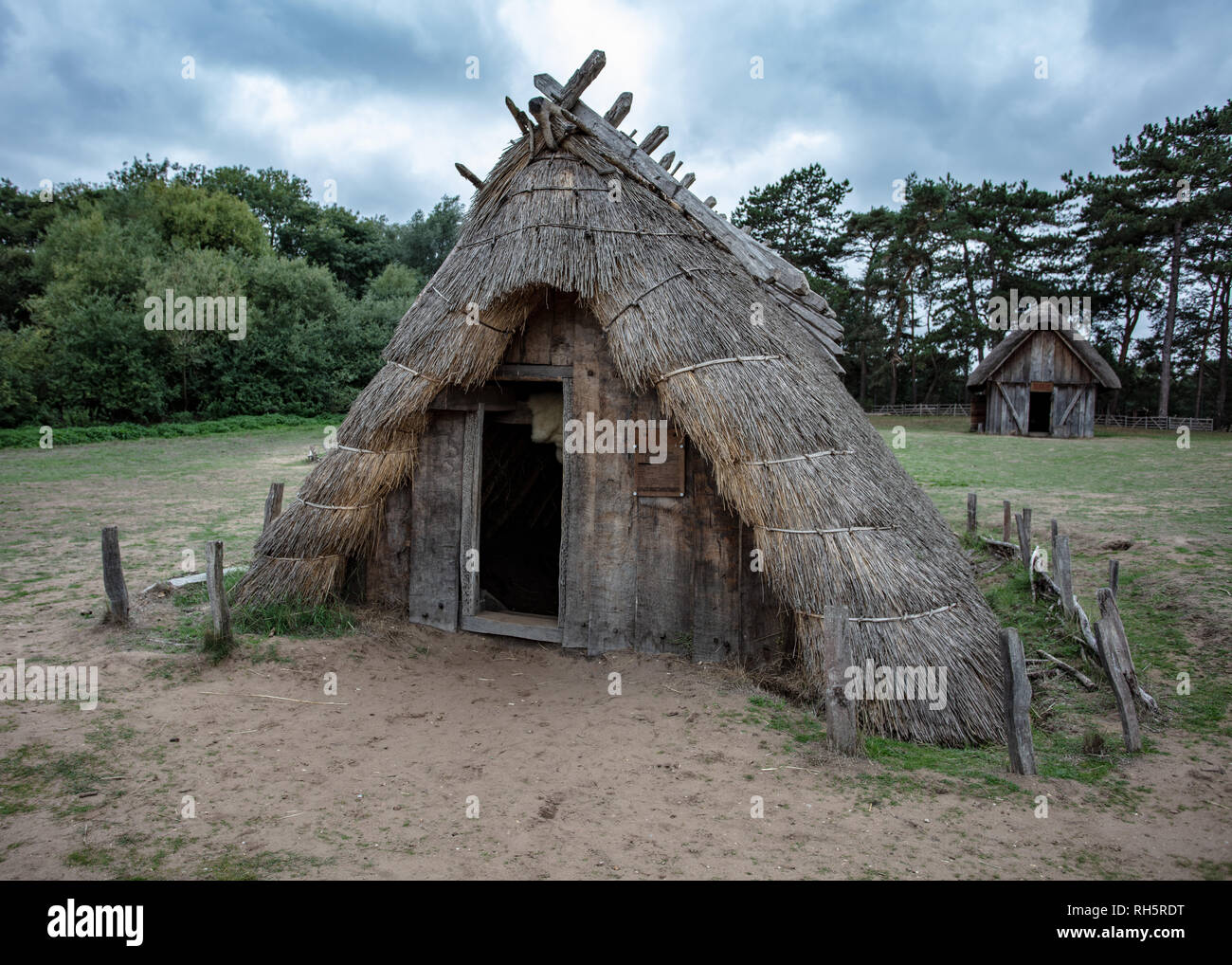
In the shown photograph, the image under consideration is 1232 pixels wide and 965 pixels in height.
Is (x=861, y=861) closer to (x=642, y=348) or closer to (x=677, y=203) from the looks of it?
(x=642, y=348)

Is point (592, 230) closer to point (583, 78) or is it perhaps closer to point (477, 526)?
point (583, 78)

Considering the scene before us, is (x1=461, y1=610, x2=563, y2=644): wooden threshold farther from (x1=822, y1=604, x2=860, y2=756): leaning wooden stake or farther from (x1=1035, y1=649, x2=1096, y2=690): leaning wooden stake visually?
(x1=1035, y1=649, x2=1096, y2=690): leaning wooden stake

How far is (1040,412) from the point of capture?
97.6ft

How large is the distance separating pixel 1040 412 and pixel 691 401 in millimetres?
28678

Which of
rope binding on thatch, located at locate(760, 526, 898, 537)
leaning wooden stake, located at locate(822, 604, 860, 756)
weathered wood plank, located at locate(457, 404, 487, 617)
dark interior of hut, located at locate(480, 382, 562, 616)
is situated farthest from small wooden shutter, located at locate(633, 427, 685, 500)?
dark interior of hut, located at locate(480, 382, 562, 616)

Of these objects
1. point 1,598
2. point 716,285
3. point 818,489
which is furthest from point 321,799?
point 1,598

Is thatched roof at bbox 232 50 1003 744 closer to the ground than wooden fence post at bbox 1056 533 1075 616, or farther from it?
farther from it

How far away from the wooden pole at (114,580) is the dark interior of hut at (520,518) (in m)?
3.68

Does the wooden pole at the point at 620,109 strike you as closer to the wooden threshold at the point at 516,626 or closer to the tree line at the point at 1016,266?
the wooden threshold at the point at 516,626

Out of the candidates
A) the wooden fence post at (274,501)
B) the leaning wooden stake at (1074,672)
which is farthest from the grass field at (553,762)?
the wooden fence post at (274,501)

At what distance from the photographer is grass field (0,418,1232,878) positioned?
12.4 ft

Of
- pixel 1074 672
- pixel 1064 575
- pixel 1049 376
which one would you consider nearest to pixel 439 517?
pixel 1074 672

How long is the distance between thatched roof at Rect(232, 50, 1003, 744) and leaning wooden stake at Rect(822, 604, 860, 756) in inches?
15.1

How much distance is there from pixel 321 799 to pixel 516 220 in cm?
521
